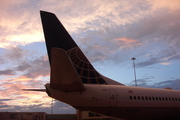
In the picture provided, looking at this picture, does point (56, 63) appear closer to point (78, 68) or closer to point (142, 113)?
point (78, 68)

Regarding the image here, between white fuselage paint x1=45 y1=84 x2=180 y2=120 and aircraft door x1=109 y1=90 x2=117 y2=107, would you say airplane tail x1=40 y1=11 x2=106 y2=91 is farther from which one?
aircraft door x1=109 y1=90 x2=117 y2=107

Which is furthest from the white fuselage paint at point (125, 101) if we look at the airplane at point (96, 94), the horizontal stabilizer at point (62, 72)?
the horizontal stabilizer at point (62, 72)

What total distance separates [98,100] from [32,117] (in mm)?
42807

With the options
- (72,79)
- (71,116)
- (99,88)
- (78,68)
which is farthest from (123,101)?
(71,116)

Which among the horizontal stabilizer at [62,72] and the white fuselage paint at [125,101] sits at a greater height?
the horizontal stabilizer at [62,72]

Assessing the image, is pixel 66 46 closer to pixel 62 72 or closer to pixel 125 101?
pixel 62 72

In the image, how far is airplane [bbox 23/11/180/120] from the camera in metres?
9.92

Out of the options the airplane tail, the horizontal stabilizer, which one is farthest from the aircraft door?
the horizontal stabilizer

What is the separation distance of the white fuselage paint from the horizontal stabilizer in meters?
A: 0.95

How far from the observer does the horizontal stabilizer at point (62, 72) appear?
7.18 metres

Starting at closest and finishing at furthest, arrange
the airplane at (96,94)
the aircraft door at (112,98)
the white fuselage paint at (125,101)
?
1. the airplane at (96,94)
2. the white fuselage paint at (125,101)
3. the aircraft door at (112,98)

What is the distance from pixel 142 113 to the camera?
39.9ft

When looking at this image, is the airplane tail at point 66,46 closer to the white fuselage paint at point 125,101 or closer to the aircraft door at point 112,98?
the white fuselage paint at point 125,101

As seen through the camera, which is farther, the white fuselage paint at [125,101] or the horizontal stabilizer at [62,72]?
the white fuselage paint at [125,101]
